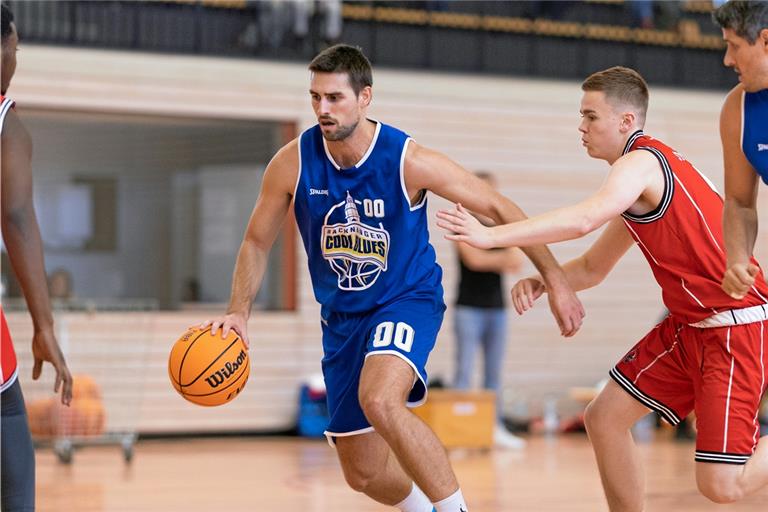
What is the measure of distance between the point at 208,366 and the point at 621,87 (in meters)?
1.82

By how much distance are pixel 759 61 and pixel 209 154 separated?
8175 mm

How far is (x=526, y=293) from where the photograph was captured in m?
4.50

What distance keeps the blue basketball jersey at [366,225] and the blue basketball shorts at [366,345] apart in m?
0.06

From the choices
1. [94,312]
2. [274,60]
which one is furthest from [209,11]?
[94,312]

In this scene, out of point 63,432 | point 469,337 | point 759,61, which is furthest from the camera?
point 469,337

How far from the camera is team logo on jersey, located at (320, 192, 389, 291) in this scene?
4.58 m

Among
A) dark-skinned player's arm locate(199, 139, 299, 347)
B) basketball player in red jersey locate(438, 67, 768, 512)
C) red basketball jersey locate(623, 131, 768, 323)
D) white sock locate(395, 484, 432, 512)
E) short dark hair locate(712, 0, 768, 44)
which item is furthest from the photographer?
white sock locate(395, 484, 432, 512)

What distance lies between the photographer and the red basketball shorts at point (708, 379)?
4230 mm

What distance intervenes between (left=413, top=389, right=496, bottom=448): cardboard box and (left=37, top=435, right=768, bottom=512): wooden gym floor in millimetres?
141

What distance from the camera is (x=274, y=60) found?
10.9m

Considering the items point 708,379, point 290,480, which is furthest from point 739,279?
point 290,480

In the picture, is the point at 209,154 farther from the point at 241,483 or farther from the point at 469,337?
the point at 241,483

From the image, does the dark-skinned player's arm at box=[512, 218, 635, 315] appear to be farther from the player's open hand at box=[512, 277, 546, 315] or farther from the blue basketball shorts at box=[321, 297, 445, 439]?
the blue basketball shorts at box=[321, 297, 445, 439]

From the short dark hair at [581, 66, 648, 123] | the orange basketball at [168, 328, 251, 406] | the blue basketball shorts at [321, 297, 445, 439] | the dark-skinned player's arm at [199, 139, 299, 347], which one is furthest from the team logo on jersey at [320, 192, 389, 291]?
the short dark hair at [581, 66, 648, 123]
